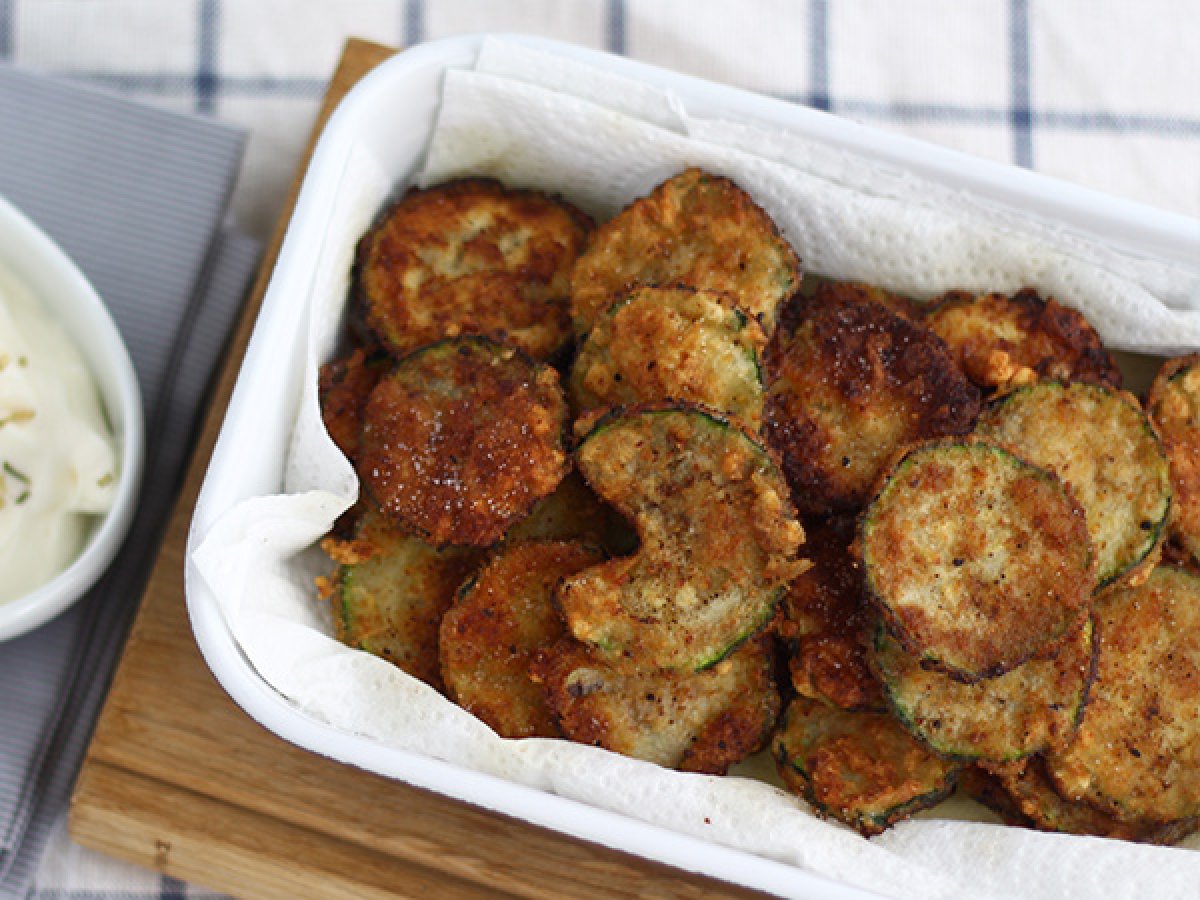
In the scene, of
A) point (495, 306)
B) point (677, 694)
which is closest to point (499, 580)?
point (677, 694)

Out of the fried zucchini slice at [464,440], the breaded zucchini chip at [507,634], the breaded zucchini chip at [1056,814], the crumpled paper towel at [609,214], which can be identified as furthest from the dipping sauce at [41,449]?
the breaded zucchini chip at [1056,814]

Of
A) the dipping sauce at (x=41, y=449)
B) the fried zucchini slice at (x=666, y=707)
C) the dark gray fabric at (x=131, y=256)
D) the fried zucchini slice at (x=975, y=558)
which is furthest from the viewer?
the dark gray fabric at (x=131, y=256)

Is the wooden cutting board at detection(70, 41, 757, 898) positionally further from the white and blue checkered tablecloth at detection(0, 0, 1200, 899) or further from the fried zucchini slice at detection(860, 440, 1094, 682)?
the white and blue checkered tablecloth at detection(0, 0, 1200, 899)

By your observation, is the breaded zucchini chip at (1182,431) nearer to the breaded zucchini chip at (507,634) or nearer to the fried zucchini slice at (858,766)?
the fried zucchini slice at (858,766)

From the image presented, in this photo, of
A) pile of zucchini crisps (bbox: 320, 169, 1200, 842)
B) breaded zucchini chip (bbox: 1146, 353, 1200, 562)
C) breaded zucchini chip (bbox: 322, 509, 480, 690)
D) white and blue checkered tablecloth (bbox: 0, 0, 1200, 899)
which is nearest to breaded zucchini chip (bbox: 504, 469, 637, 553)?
pile of zucchini crisps (bbox: 320, 169, 1200, 842)

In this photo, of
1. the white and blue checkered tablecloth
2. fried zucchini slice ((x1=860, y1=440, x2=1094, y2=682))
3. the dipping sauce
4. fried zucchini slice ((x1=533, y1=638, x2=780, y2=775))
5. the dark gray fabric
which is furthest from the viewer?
the white and blue checkered tablecloth

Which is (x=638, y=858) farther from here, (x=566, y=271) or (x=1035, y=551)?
(x=566, y=271)
